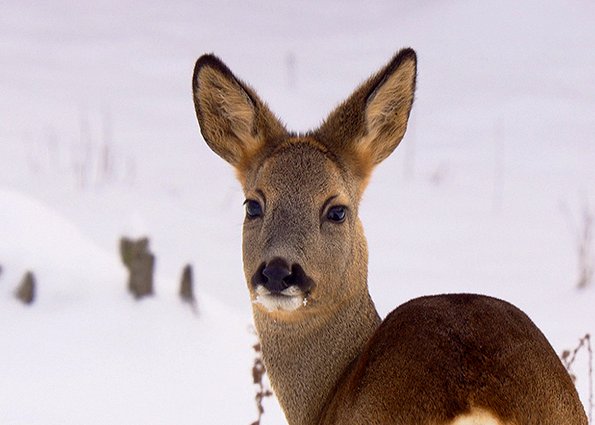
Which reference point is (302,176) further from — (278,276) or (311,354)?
(311,354)

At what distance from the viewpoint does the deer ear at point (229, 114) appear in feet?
12.0

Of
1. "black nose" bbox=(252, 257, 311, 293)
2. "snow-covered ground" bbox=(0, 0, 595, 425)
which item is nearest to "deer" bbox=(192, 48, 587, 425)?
"black nose" bbox=(252, 257, 311, 293)

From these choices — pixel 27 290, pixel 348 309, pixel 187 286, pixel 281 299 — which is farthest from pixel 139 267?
pixel 281 299

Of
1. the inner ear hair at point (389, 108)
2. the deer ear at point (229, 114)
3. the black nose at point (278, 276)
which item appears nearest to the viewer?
the black nose at point (278, 276)

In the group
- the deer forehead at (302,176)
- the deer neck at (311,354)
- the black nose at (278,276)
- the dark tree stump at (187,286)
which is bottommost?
the dark tree stump at (187,286)

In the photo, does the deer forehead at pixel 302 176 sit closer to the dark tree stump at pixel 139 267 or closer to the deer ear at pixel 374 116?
the deer ear at pixel 374 116

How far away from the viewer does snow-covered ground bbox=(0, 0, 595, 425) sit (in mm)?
6301

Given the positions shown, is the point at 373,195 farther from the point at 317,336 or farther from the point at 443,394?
the point at 443,394

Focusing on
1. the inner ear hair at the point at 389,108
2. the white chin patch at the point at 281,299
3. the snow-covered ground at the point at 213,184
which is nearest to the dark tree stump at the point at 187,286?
the snow-covered ground at the point at 213,184

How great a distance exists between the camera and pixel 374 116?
3.62 metres

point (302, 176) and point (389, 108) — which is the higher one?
point (389, 108)

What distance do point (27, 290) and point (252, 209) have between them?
3.60 metres

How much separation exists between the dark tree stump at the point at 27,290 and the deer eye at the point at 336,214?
375cm

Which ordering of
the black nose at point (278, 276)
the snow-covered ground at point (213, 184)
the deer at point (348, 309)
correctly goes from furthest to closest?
the snow-covered ground at point (213, 184) < the black nose at point (278, 276) < the deer at point (348, 309)
